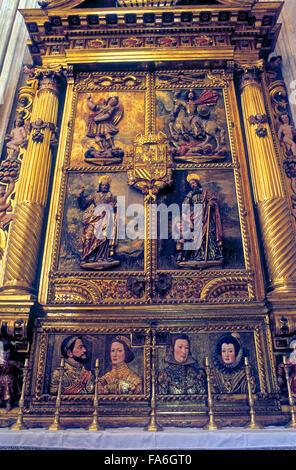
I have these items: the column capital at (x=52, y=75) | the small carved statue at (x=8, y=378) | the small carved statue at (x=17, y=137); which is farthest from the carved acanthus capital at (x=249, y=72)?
the small carved statue at (x=8, y=378)

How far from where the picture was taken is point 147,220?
6.38 metres

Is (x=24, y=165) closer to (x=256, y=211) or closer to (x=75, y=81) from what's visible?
(x=75, y=81)

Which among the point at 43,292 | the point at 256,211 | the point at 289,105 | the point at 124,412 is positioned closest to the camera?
the point at 124,412

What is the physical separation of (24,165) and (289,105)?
4.97 metres

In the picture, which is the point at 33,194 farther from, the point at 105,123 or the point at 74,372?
the point at 74,372

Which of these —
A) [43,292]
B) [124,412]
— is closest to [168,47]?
[43,292]

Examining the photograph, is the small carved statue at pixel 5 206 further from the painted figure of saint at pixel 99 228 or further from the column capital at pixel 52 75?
the column capital at pixel 52 75

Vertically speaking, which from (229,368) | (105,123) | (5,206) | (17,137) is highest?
(105,123)

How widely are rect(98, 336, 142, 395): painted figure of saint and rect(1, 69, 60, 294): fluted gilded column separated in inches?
58.1

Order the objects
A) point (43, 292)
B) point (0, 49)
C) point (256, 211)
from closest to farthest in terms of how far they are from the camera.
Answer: point (43, 292), point (256, 211), point (0, 49)

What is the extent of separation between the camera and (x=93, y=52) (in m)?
7.80

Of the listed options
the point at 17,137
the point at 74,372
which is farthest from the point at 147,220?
the point at 17,137

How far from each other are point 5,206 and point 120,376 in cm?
337
